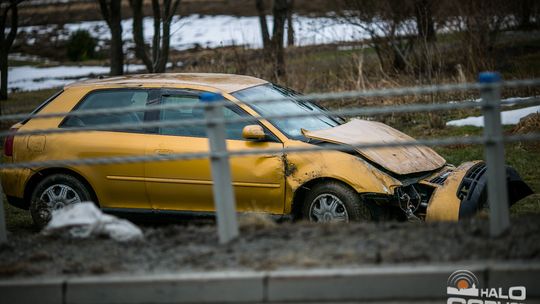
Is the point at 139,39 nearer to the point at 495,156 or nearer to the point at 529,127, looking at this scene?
the point at 529,127

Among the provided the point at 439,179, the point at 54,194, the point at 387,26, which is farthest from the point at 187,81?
the point at 387,26

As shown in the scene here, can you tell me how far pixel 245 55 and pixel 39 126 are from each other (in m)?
10.6

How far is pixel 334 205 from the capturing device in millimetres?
7305

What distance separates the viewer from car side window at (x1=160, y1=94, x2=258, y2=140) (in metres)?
7.73

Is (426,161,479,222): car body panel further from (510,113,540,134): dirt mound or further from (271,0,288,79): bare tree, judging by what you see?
(271,0,288,79): bare tree

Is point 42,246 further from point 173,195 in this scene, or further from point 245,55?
point 245,55

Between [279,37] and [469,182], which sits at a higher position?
[279,37]

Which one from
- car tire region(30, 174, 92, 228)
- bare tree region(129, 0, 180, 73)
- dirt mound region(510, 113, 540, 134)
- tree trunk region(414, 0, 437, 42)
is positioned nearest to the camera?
car tire region(30, 174, 92, 228)

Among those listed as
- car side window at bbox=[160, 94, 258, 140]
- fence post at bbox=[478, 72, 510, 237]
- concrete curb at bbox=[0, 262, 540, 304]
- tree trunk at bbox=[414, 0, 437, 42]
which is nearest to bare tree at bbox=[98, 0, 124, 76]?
tree trunk at bbox=[414, 0, 437, 42]

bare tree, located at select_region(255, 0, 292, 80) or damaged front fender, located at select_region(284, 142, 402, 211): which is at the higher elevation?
bare tree, located at select_region(255, 0, 292, 80)

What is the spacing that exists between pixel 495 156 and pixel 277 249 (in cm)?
166

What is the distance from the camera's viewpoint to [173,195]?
25.3 ft

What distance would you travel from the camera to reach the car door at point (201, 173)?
295 inches

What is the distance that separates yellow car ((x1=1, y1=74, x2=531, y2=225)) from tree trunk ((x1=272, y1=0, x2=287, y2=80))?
29.4 ft
